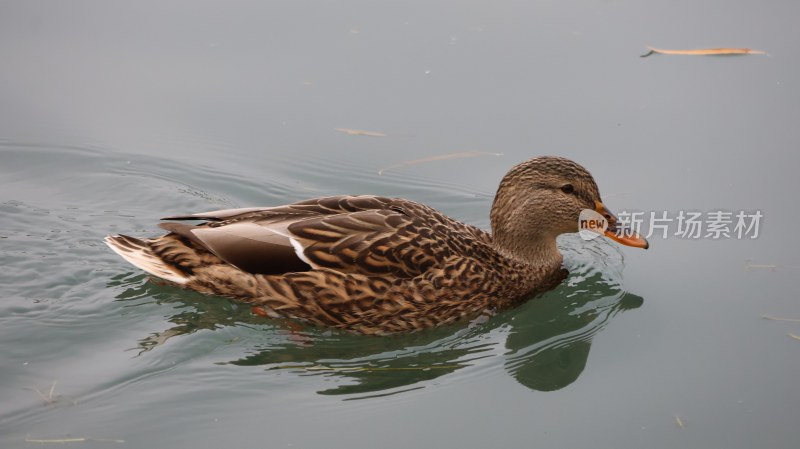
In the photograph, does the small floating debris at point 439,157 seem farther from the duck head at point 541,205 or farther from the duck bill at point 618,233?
the duck bill at point 618,233

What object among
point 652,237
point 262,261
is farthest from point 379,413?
point 652,237

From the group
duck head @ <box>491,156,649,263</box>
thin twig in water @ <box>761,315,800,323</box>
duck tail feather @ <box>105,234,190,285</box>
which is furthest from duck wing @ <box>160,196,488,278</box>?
thin twig in water @ <box>761,315,800,323</box>

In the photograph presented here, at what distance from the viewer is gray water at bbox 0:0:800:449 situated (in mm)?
6238

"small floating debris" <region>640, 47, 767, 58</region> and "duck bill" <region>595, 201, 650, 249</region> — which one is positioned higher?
"small floating debris" <region>640, 47, 767, 58</region>

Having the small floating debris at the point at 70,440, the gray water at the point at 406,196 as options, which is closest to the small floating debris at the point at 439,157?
the gray water at the point at 406,196

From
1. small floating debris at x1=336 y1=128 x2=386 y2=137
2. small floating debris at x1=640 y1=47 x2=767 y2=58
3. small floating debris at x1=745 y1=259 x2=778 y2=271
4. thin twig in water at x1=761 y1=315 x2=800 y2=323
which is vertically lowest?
thin twig in water at x1=761 y1=315 x2=800 y2=323

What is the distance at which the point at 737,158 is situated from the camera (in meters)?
8.85

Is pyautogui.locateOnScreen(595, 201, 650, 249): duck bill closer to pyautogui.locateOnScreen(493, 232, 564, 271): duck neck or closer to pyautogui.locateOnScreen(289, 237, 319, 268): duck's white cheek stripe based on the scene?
pyautogui.locateOnScreen(493, 232, 564, 271): duck neck

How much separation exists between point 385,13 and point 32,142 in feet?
12.3

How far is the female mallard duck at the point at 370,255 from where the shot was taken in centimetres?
714

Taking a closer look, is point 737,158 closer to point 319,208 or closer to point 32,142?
point 319,208

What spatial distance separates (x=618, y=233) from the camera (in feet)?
24.6

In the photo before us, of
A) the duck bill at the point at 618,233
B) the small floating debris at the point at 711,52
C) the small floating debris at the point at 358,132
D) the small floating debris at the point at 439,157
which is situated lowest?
the duck bill at the point at 618,233
